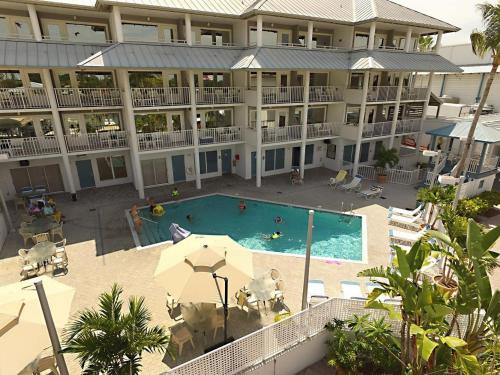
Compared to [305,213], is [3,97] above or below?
above

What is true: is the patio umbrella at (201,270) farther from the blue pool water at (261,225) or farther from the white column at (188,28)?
the white column at (188,28)

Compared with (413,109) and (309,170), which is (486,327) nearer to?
(309,170)

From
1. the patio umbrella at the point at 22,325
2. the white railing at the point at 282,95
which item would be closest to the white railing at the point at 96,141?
the white railing at the point at 282,95

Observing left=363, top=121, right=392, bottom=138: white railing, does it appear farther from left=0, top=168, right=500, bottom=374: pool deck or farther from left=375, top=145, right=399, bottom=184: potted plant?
left=0, top=168, right=500, bottom=374: pool deck

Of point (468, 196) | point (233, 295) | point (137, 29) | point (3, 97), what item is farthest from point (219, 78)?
point (468, 196)

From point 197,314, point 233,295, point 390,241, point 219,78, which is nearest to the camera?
point 197,314

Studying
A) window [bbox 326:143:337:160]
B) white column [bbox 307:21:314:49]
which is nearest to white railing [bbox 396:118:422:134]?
window [bbox 326:143:337:160]

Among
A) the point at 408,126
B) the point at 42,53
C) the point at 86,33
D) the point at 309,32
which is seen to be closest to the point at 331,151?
the point at 408,126

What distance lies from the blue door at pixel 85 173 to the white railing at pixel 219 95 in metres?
9.60

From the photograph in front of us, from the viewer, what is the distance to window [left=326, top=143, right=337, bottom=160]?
26788 millimetres

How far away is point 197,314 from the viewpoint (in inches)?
372

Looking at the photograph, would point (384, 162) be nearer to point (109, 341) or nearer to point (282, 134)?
point (282, 134)

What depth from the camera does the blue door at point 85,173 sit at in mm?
21469

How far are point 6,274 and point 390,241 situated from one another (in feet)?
60.0
